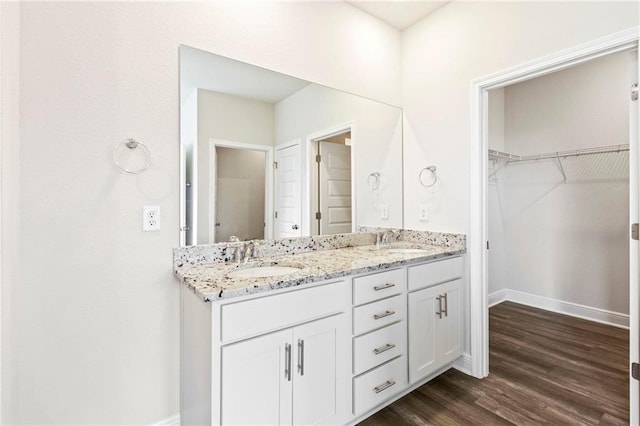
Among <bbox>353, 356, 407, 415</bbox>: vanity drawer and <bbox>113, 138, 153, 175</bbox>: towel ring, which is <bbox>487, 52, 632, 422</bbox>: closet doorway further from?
<bbox>113, 138, 153, 175</bbox>: towel ring

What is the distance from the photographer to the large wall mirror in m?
1.70

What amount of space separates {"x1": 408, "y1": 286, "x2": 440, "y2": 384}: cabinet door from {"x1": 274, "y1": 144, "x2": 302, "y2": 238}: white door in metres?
0.86

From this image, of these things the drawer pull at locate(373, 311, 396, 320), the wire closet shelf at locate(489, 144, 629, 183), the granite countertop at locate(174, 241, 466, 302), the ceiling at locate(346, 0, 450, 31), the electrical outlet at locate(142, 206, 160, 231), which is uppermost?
the ceiling at locate(346, 0, 450, 31)

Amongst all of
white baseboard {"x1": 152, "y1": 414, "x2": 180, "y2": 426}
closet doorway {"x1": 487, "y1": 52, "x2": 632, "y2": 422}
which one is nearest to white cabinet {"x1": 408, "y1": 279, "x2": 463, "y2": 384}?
closet doorway {"x1": 487, "y1": 52, "x2": 632, "y2": 422}

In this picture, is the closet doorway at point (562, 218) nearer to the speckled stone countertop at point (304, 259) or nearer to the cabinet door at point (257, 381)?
the speckled stone countertop at point (304, 259)

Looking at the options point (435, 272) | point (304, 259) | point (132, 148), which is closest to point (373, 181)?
point (435, 272)

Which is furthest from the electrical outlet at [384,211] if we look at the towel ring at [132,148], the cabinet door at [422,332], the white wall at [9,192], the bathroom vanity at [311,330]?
the white wall at [9,192]

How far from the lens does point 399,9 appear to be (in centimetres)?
238

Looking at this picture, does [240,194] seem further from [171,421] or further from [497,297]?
[497,297]

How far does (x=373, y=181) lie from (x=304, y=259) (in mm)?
1011

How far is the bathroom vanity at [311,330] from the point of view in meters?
1.23

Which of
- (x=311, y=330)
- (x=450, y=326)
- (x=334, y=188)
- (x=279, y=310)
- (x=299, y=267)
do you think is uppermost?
(x=334, y=188)

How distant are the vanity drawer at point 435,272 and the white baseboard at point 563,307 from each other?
1.83 meters

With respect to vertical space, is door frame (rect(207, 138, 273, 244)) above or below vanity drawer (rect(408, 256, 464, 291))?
above
